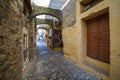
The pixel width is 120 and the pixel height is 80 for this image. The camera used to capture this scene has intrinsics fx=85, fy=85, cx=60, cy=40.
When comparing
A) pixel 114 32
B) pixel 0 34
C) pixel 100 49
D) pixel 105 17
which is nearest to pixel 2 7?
pixel 0 34

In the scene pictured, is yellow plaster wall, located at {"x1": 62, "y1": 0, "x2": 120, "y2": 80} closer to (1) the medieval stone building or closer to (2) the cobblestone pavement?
(1) the medieval stone building

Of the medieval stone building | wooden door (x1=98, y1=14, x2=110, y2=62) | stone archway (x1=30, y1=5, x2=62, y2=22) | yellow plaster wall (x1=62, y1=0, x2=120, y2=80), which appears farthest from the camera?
stone archway (x1=30, y1=5, x2=62, y2=22)

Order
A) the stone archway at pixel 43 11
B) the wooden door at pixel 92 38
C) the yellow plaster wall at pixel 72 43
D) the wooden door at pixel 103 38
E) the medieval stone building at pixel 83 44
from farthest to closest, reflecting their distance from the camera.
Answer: the stone archway at pixel 43 11 → the yellow plaster wall at pixel 72 43 → the wooden door at pixel 92 38 → the wooden door at pixel 103 38 → the medieval stone building at pixel 83 44

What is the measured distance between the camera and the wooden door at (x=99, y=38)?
2467 mm

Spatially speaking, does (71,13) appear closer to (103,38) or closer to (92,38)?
(92,38)

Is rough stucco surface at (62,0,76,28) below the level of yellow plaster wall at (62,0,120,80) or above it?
above

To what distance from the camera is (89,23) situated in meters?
3.30

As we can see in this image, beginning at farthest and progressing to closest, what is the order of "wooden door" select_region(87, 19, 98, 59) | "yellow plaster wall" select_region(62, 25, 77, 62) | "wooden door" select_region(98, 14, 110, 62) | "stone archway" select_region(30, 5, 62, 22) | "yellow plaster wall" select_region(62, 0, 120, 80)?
1. "stone archway" select_region(30, 5, 62, 22)
2. "yellow plaster wall" select_region(62, 25, 77, 62)
3. "wooden door" select_region(87, 19, 98, 59)
4. "wooden door" select_region(98, 14, 110, 62)
5. "yellow plaster wall" select_region(62, 0, 120, 80)

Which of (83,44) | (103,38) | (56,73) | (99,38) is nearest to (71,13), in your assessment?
(83,44)

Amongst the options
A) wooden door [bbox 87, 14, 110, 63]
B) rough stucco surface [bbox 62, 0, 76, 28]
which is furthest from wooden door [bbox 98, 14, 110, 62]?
rough stucco surface [bbox 62, 0, 76, 28]

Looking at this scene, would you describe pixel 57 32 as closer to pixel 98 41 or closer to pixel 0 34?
pixel 98 41

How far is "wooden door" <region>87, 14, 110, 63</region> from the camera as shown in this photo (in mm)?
2467

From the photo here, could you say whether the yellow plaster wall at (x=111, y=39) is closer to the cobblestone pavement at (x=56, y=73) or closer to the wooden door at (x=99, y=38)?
the wooden door at (x=99, y=38)

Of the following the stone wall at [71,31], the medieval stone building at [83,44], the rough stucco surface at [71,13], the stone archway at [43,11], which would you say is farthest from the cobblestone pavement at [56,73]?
the stone archway at [43,11]
